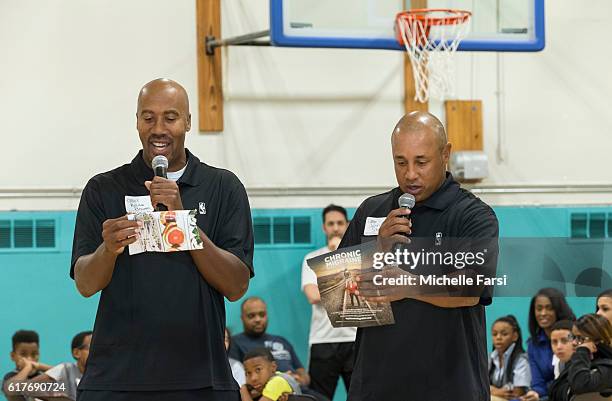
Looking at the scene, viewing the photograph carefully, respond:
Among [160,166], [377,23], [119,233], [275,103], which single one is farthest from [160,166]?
[275,103]

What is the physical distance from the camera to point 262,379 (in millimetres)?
7094

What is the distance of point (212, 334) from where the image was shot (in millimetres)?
3520

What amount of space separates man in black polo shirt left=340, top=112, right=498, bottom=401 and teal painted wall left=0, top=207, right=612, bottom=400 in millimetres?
4225

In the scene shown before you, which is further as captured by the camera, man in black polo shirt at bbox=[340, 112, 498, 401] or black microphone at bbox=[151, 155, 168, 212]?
man in black polo shirt at bbox=[340, 112, 498, 401]

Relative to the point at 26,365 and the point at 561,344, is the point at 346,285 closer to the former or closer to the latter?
the point at 561,344

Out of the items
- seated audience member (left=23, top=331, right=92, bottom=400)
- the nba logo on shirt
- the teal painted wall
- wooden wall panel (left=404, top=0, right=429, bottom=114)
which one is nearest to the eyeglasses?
the teal painted wall

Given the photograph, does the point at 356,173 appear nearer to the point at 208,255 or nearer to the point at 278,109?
the point at 278,109

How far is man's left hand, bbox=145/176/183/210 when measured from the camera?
336cm

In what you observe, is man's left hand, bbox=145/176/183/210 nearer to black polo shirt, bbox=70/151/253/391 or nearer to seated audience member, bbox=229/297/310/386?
black polo shirt, bbox=70/151/253/391

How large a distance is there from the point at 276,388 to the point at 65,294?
2472 millimetres

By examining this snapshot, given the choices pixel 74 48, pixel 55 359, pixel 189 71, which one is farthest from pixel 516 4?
pixel 55 359

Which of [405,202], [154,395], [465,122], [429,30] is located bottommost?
[154,395]

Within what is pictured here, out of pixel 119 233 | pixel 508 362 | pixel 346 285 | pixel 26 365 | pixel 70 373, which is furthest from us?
pixel 508 362

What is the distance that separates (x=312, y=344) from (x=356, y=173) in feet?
5.43
